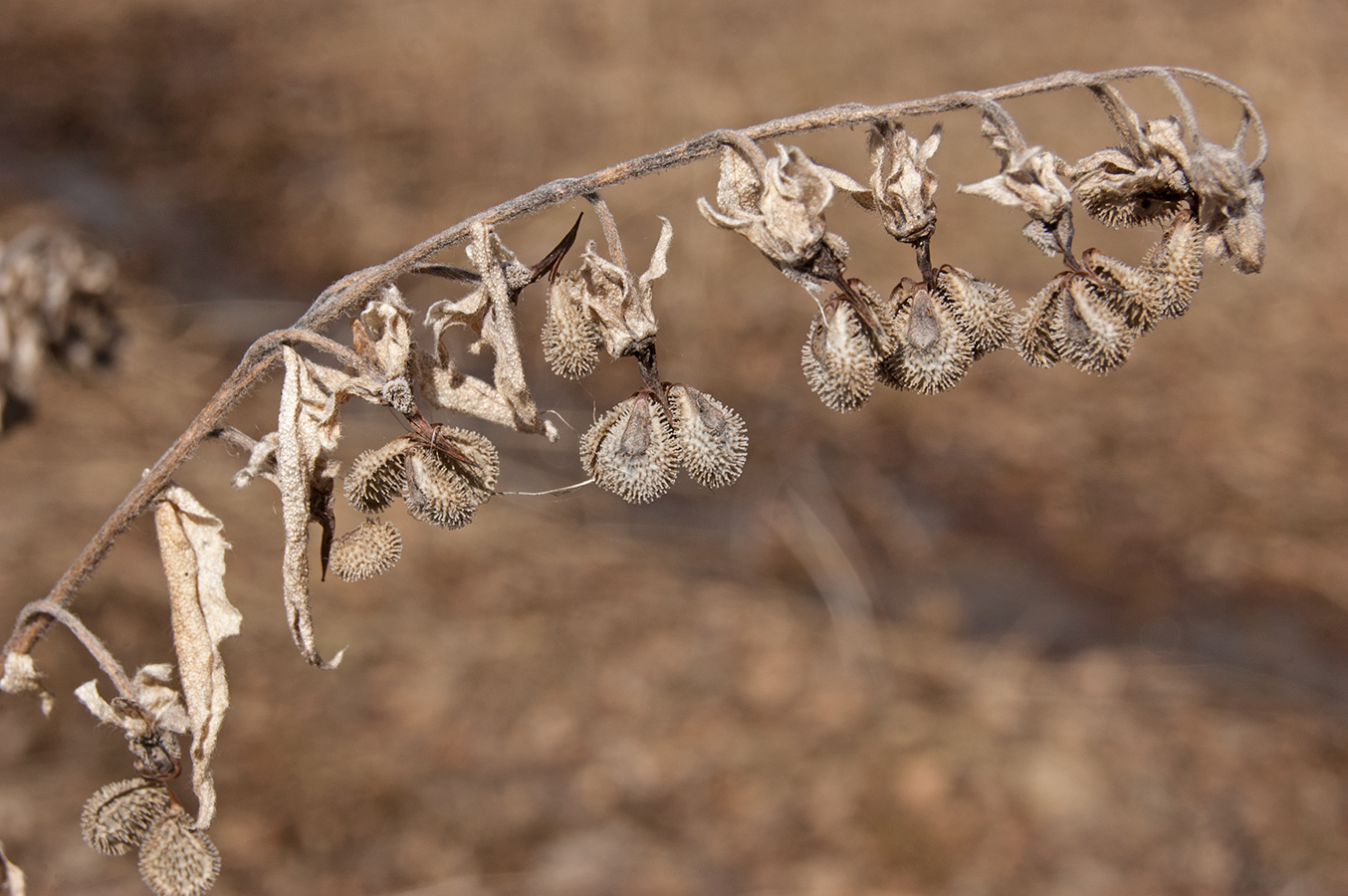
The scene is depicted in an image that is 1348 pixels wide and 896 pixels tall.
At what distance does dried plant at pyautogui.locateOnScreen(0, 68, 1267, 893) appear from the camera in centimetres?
154

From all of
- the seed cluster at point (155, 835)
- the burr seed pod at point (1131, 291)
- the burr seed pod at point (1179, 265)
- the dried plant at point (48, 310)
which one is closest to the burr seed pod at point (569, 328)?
the burr seed pod at point (1131, 291)

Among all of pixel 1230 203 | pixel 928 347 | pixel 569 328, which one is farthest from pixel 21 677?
pixel 1230 203

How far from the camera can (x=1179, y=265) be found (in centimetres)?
162

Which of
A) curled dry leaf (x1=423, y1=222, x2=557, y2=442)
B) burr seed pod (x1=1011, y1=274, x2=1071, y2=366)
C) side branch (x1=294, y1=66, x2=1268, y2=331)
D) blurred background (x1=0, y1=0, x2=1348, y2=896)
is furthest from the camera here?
blurred background (x1=0, y1=0, x2=1348, y2=896)

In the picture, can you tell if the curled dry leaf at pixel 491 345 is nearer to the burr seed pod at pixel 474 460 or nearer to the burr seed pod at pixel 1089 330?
the burr seed pod at pixel 474 460

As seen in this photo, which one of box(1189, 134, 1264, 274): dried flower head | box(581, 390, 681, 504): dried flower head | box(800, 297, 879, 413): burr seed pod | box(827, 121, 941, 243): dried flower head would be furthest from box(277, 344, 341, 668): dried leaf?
box(1189, 134, 1264, 274): dried flower head

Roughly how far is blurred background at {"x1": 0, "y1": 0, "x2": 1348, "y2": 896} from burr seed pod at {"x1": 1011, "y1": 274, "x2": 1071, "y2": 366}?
1438mm

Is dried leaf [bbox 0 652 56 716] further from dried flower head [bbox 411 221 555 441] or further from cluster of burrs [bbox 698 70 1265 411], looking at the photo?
cluster of burrs [bbox 698 70 1265 411]

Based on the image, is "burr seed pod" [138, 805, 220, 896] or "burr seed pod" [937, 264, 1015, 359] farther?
"burr seed pod" [138, 805, 220, 896]

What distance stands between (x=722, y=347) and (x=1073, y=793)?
16.0ft

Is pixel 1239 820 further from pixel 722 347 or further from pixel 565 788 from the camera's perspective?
pixel 722 347

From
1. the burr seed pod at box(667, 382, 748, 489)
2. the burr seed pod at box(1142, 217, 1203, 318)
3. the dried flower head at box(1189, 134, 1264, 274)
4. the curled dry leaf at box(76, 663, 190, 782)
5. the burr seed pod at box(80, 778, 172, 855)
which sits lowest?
the burr seed pod at box(80, 778, 172, 855)

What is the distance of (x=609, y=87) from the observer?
39.3 ft

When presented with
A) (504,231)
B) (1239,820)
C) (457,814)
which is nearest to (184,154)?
(504,231)
